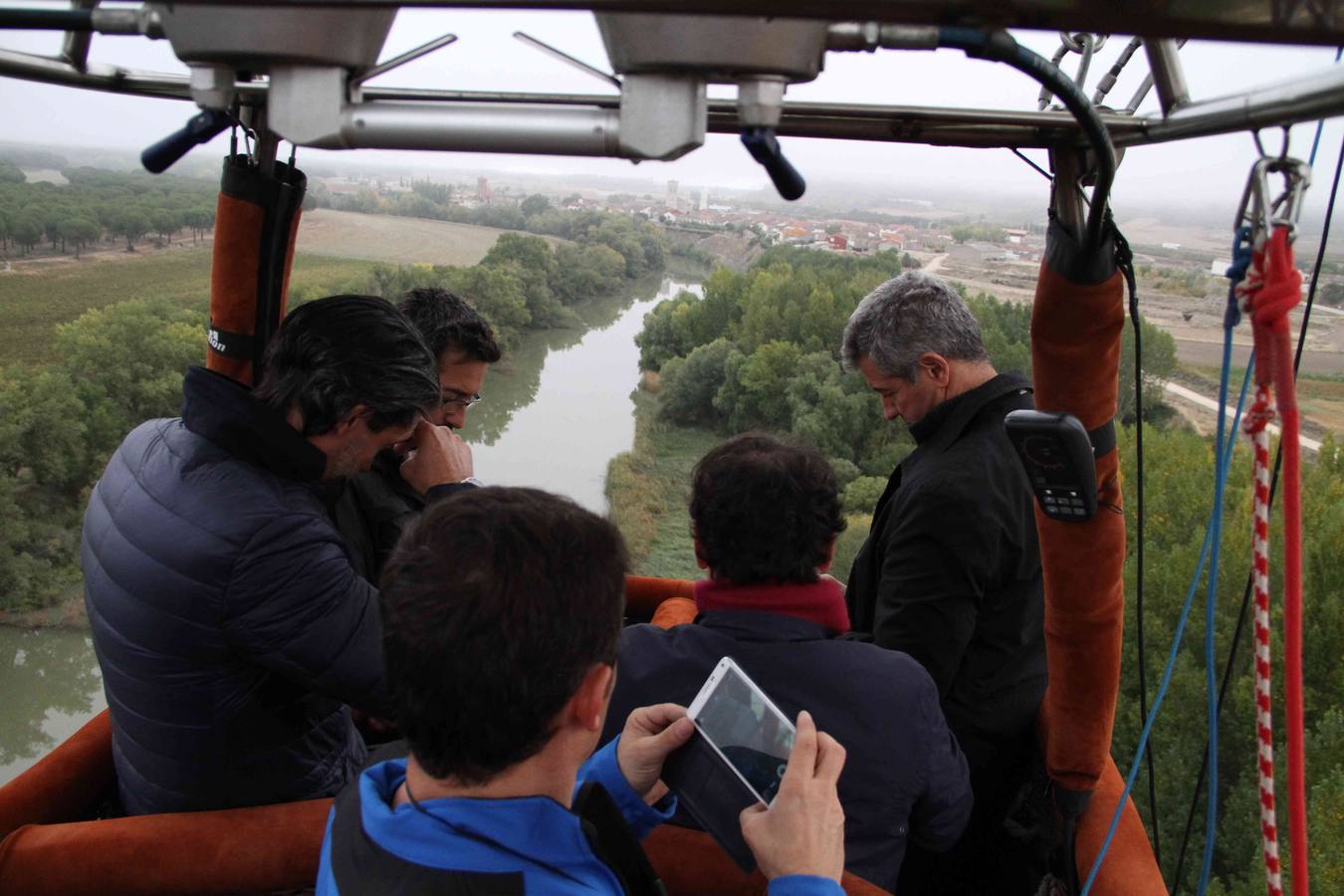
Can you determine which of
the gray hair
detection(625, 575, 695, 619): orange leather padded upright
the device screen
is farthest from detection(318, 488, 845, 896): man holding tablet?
detection(625, 575, 695, 619): orange leather padded upright

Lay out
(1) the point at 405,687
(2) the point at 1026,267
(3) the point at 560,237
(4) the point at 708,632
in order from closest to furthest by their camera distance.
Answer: (1) the point at 405,687
(4) the point at 708,632
(2) the point at 1026,267
(3) the point at 560,237

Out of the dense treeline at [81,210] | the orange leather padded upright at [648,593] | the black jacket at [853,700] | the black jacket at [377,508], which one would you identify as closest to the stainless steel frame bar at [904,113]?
the black jacket at [853,700]

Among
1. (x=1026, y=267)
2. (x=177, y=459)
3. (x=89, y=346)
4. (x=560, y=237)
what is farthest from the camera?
(x=560, y=237)

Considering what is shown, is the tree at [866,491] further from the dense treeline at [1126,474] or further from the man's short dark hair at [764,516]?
the man's short dark hair at [764,516]

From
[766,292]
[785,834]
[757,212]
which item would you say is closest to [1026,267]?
[785,834]

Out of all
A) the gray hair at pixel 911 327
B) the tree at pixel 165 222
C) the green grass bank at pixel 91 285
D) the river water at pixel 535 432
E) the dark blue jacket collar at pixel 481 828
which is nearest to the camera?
the dark blue jacket collar at pixel 481 828

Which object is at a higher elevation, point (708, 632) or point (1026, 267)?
point (1026, 267)

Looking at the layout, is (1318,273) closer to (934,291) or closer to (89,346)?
(934,291)
